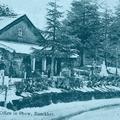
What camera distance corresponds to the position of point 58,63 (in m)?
34.3

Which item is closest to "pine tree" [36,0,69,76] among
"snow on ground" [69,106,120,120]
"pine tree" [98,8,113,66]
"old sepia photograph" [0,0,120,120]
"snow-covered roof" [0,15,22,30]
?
"old sepia photograph" [0,0,120,120]

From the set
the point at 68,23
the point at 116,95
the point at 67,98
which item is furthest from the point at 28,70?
the point at 68,23

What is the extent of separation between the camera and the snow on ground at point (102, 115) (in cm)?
1953

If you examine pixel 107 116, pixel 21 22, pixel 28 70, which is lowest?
pixel 107 116

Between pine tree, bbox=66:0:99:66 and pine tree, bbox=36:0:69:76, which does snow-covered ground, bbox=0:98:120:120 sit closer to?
pine tree, bbox=36:0:69:76

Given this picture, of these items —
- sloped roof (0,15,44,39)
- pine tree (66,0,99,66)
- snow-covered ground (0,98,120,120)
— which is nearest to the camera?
snow-covered ground (0,98,120,120)

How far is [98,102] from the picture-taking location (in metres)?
25.3

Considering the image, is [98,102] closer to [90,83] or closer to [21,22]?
[90,83]

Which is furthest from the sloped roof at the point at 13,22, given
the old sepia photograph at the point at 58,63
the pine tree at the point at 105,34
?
the pine tree at the point at 105,34

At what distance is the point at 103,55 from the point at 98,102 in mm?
12207

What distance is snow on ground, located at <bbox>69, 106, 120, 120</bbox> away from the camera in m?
19.5

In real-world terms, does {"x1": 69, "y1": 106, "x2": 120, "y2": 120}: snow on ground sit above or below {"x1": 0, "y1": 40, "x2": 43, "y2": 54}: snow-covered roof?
below

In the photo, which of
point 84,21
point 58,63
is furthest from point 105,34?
point 58,63

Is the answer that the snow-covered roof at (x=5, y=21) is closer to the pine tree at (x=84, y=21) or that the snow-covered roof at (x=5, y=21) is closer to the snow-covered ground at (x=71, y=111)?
the pine tree at (x=84, y=21)
